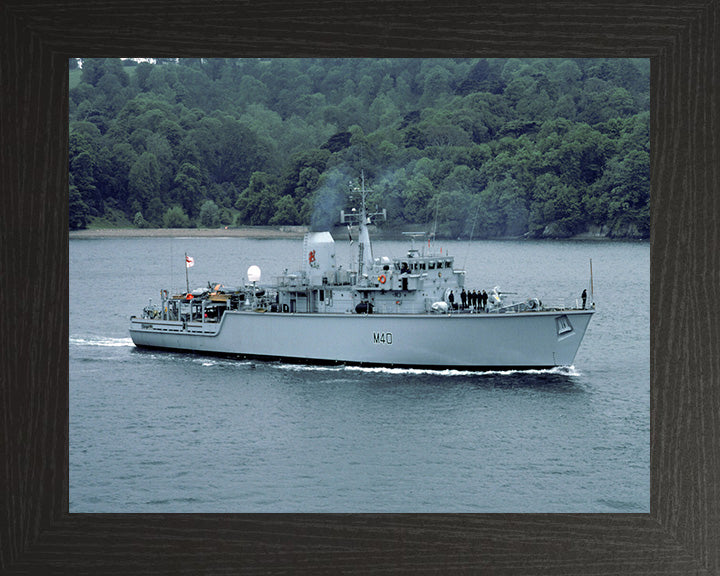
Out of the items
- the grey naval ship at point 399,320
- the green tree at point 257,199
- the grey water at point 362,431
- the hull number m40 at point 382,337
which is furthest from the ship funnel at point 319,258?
the green tree at point 257,199

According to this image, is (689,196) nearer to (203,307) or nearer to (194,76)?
(194,76)

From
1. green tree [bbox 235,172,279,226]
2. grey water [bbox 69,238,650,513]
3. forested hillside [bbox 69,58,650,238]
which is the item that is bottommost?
grey water [bbox 69,238,650,513]

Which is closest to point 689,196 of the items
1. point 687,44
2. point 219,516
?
point 687,44

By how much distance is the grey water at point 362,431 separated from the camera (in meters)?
11.8

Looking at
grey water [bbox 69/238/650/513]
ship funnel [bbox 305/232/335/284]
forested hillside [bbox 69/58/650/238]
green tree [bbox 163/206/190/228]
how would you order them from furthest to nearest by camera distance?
ship funnel [bbox 305/232/335/284] < grey water [bbox 69/238/650/513] < green tree [bbox 163/206/190/228] < forested hillside [bbox 69/58/650/238]

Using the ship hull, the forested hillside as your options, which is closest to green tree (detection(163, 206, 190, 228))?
the forested hillside

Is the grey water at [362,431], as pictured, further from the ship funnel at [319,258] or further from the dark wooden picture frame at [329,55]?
the dark wooden picture frame at [329,55]

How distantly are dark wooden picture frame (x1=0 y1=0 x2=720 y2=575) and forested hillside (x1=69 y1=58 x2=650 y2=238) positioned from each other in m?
2.96

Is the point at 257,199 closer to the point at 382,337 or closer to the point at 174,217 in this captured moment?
the point at 174,217

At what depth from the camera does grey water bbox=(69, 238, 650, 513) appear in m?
11.8

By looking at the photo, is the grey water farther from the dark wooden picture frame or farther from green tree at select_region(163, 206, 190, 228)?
the dark wooden picture frame

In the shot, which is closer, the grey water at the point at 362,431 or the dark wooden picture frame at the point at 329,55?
the dark wooden picture frame at the point at 329,55

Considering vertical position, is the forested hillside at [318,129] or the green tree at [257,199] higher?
the forested hillside at [318,129]

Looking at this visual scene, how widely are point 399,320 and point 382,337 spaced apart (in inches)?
16.3
